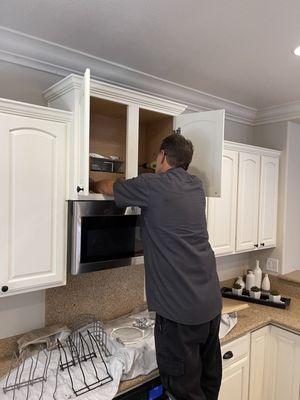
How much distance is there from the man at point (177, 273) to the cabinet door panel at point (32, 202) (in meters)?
0.32

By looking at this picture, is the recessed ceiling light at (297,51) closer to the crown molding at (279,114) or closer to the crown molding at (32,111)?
the crown molding at (279,114)

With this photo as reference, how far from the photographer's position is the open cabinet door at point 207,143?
5.62 feet

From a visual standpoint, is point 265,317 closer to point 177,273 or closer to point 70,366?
point 177,273

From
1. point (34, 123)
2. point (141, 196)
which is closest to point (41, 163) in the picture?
point (34, 123)

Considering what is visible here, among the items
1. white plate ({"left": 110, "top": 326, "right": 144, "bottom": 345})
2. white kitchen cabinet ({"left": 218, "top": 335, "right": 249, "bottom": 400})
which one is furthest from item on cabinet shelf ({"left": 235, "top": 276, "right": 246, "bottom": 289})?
white plate ({"left": 110, "top": 326, "right": 144, "bottom": 345})

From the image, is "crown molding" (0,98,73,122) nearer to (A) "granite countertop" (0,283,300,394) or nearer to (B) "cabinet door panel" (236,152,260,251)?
(B) "cabinet door panel" (236,152,260,251)

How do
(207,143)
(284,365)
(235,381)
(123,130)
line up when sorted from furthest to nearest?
(284,365) < (235,381) < (123,130) < (207,143)

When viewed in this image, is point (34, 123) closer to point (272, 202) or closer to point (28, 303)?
point (28, 303)

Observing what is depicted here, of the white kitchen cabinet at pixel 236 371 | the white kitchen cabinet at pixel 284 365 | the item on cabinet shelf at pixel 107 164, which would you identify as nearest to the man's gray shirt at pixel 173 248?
the item on cabinet shelf at pixel 107 164

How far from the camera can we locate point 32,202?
1428mm

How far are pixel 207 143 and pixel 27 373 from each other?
4.79ft

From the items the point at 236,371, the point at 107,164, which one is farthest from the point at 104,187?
the point at 236,371

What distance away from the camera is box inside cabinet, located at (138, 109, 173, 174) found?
1.94 meters

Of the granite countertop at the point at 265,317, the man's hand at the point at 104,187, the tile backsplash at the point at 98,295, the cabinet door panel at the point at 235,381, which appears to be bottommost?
the cabinet door panel at the point at 235,381
